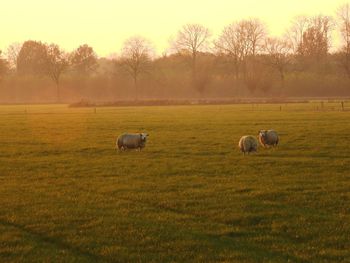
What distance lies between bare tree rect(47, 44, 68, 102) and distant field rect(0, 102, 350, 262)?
99.5m

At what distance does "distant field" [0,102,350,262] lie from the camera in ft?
30.5

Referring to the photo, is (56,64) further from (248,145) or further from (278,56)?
(248,145)

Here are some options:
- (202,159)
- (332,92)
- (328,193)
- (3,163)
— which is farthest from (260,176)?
(332,92)

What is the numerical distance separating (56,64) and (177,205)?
113 metres

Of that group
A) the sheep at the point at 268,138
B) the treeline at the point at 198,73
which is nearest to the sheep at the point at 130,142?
the sheep at the point at 268,138

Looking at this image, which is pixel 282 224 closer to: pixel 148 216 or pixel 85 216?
pixel 148 216

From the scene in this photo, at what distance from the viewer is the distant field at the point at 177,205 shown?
9.28 meters

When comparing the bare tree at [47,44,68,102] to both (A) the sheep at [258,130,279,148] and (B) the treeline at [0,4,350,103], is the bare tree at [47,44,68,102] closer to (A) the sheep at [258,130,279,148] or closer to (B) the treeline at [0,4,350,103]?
(B) the treeline at [0,4,350,103]

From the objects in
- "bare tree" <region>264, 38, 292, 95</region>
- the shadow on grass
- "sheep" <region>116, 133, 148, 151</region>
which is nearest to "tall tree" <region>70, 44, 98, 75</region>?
"bare tree" <region>264, 38, 292, 95</region>

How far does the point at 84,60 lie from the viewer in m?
135

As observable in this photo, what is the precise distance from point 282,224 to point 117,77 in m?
111

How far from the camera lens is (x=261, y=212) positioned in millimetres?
11703

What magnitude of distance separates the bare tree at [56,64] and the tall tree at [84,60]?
30.7 feet

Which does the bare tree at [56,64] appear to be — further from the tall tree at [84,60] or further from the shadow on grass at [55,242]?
the shadow on grass at [55,242]
